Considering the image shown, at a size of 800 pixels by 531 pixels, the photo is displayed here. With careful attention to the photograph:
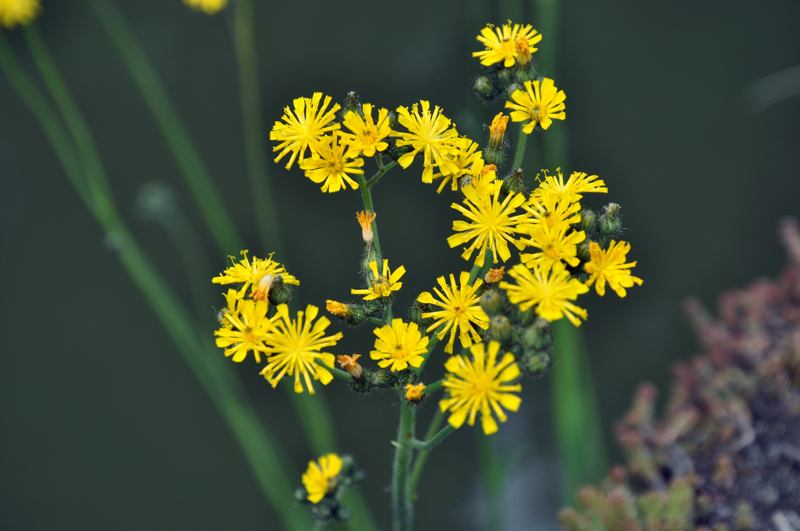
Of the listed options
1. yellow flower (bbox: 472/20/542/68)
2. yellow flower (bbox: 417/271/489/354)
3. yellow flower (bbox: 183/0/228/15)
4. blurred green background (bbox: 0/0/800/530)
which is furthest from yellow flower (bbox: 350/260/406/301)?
yellow flower (bbox: 183/0/228/15)

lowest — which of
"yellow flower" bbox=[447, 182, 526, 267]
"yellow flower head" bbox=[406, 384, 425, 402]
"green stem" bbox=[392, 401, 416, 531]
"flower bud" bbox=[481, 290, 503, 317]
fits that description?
"green stem" bbox=[392, 401, 416, 531]

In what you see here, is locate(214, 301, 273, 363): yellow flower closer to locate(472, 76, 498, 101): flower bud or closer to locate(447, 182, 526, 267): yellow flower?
locate(447, 182, 526, 267): yellow flower

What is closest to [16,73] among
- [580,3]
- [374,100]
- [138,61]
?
[138,61]

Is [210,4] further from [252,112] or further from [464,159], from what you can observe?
[464,159]

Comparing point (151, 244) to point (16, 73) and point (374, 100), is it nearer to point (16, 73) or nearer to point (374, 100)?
point (16, 73)

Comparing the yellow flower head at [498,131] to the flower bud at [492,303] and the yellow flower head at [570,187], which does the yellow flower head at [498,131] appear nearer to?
the yellow flower head at [570,187]

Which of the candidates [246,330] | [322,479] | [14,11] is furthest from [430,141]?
[14,11]
